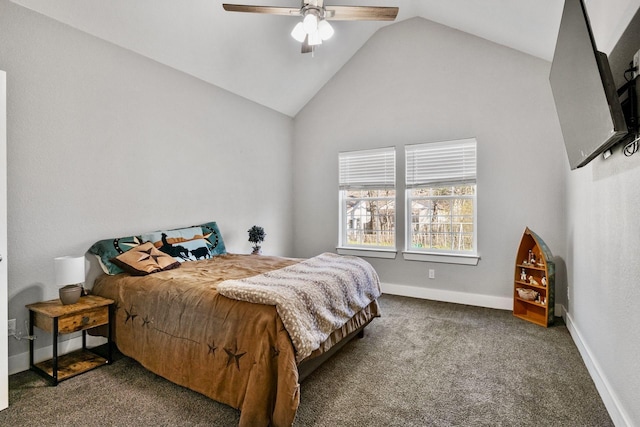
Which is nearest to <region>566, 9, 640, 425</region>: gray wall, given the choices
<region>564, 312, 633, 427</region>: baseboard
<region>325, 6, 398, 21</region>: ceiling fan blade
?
<region>564, 312, 633, 427</region>: baseboard

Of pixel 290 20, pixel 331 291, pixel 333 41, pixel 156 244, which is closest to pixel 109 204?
pixel 156 244

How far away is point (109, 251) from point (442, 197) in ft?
12.4

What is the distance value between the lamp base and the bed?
0.84 ft

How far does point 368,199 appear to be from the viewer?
16.1 feet

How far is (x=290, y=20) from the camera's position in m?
3.81

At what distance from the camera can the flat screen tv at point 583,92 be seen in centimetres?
152

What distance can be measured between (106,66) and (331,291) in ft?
9.46

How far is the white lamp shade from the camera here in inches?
94.8

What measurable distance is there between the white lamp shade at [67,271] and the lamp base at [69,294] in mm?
75

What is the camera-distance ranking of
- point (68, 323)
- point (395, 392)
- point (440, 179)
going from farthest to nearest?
point (440, 179) → point (68, 323) → point (395, 392)

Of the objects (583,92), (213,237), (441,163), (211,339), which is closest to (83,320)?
(211,339)

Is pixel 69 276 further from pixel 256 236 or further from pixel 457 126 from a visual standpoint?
pixel 457 126

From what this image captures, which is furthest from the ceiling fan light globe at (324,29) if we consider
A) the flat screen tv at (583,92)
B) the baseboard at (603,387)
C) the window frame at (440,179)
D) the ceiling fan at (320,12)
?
the baseboard at (603,387)

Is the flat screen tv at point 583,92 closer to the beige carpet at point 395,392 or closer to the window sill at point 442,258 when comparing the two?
the beige carpet at point 395,392
